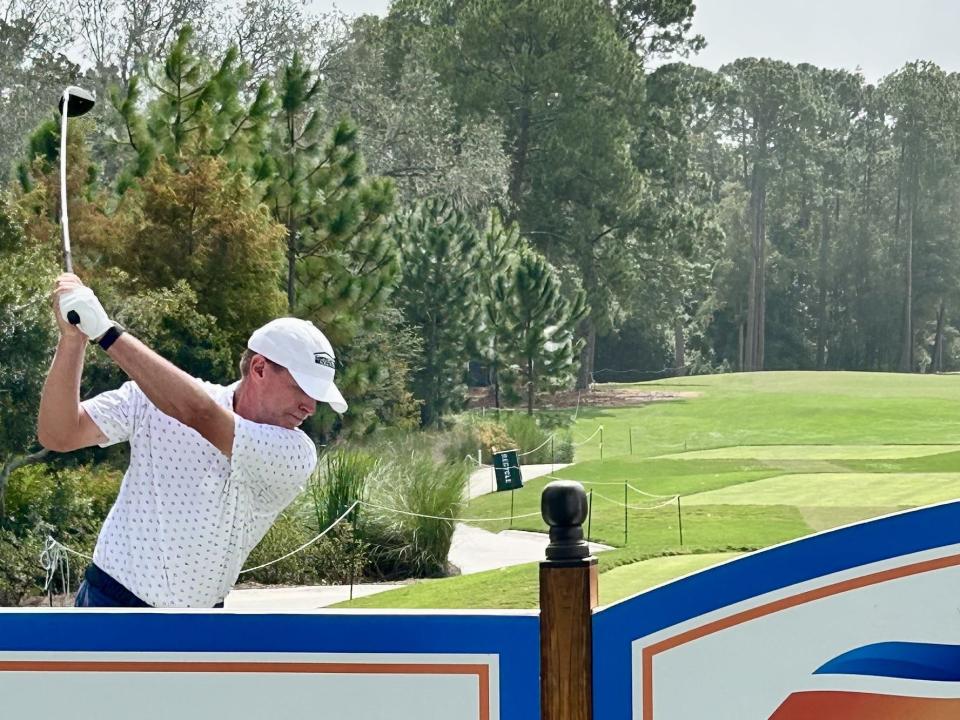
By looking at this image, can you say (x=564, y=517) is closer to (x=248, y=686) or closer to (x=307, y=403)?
(x=248, y=686)

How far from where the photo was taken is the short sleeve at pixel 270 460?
3000mm

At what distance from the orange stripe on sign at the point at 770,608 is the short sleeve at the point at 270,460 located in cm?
104

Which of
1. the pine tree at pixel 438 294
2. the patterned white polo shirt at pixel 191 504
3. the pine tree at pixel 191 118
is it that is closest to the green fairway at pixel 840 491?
the pine tree at pixel 438 294

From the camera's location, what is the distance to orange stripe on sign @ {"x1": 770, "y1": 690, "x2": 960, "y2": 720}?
2184 mm

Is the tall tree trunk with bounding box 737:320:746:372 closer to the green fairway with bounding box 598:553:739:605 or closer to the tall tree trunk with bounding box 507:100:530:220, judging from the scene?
the tall tree trunk with bounding box 507:100:530:220

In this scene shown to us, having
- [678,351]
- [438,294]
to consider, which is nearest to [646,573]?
[438,294]

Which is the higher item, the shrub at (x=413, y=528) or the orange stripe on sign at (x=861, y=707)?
the orange stripe on sign at (x=861, y=707)

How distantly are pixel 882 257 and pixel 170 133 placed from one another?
52077 mm

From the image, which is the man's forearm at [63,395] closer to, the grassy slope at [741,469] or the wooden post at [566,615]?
the wooden post at [566,615]

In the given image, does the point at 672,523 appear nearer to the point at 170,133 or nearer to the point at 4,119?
the point at 170,133

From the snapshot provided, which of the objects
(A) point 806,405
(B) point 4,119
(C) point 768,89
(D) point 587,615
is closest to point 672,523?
(D) point 587,615

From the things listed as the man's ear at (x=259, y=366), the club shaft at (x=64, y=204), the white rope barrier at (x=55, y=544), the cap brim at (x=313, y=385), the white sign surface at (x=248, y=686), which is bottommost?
the white rope barrier at (x=55, y=544)

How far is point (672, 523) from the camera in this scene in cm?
1650

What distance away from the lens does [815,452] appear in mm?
31562
